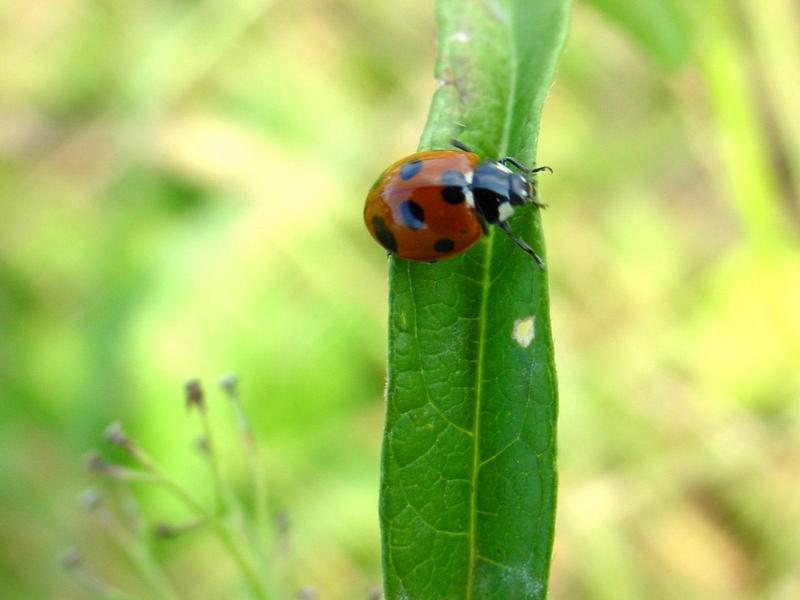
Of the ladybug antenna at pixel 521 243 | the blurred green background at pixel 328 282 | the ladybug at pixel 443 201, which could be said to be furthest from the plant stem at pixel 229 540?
the blurred green background at pixel 328 282

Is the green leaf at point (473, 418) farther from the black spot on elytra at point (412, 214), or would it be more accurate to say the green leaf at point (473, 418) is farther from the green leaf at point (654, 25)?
the green leaf at point (654, 25)

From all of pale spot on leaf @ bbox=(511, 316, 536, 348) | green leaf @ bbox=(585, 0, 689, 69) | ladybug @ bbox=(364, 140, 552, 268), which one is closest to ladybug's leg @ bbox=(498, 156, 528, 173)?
ladybug @ bbox=(364, 140, 552, 268)

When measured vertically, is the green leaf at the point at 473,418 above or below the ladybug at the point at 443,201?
below

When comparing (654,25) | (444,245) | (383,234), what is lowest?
(444,245)

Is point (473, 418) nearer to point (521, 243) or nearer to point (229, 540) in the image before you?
point (521, 243)

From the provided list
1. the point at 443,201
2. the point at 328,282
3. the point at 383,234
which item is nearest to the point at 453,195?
the point at 443,201

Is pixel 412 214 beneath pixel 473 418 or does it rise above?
above

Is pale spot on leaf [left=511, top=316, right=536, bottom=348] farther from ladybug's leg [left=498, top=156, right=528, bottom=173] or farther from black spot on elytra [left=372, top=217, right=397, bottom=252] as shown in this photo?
black spot on elytra [left=372, top=217, right=397, bottom=252]

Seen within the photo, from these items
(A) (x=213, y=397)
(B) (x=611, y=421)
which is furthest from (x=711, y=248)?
(A) (x=213, y=397)
